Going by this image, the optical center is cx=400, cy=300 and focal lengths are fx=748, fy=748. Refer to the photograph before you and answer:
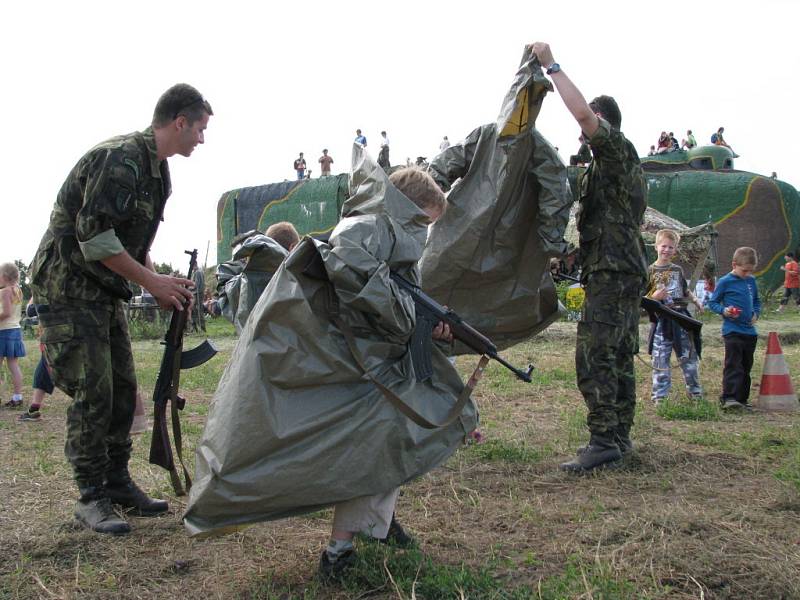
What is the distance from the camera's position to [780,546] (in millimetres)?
3070

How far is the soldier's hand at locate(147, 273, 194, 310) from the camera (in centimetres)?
361

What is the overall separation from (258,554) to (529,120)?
2838 millimetres

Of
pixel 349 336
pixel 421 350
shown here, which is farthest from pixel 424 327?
pixel 349 336

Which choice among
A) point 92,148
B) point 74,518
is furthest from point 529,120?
point 74,518

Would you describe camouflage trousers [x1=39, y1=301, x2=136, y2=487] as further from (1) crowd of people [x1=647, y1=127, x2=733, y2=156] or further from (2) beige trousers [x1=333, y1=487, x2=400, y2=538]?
(1) crowd of people [x1=647, y1=127, x2=733, y2=156]

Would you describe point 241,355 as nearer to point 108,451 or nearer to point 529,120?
point 108,451

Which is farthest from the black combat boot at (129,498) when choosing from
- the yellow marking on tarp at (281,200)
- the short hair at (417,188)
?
the yellow marking on tarp at (281,200)

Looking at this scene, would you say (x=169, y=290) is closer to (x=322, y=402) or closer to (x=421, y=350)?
(x=322, y=402)

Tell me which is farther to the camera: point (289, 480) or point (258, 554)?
point (258, 554)

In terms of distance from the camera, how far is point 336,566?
289 cm

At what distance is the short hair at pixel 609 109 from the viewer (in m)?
4.64

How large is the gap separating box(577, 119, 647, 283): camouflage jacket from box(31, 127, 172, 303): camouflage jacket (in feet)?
8.44

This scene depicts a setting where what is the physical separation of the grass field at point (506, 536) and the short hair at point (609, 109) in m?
2.13

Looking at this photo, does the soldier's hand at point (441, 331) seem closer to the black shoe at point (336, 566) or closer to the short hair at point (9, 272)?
the black shoe at point (336, 566)
